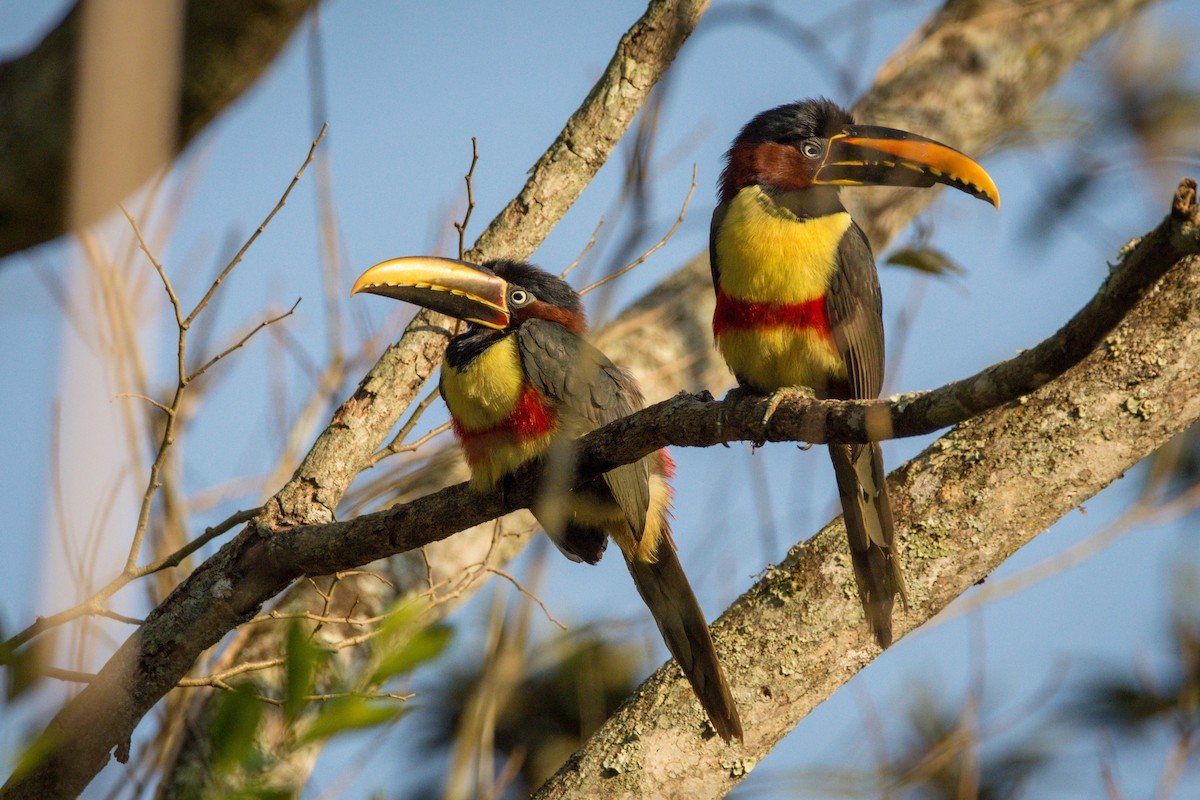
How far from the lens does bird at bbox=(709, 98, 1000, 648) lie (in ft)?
13.3

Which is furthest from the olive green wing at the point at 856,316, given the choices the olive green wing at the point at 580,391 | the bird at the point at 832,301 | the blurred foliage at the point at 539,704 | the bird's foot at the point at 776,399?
the blurred foliage at the point at 539,704

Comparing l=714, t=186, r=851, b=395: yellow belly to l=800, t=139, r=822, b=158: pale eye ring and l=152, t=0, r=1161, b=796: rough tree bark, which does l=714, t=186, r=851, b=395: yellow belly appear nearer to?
l=800, t=139, r=822, b=158: pale eye ring

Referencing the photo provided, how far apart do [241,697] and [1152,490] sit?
4601 millimetres

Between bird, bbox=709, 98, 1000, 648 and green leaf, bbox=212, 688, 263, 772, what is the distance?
2555 mm

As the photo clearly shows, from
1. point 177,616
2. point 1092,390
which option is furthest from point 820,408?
point 177,616

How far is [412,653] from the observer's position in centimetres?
192

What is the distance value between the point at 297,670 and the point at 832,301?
9.04ft

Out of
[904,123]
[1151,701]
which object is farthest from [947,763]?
[904,123]

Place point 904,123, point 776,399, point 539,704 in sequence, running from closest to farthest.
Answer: point 776,399
point 539,704
point 904,123

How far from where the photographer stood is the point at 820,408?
10.1ft

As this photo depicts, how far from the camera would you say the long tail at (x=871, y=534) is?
157 inches

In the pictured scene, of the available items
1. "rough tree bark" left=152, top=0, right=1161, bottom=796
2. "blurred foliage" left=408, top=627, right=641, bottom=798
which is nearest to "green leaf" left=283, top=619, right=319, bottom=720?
"rough tree bark" left=152, top=0, right=1161, bottom=796

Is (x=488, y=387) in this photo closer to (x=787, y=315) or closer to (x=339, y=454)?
(x=339, y=454)

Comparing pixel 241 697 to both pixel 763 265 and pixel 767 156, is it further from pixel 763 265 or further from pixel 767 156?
pixel 767 156
